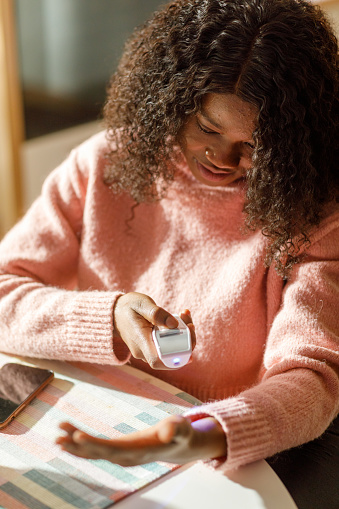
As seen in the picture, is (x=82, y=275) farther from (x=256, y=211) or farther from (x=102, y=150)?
(x=256, y=211)

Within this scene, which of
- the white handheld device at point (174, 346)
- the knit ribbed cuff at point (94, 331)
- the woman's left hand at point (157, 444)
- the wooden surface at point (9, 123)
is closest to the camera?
the woman's left hand at point (157, 444)

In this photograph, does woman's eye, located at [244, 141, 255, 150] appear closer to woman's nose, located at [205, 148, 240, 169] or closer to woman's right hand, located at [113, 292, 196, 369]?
woman's nose, located at [205, 148, 240, 169]

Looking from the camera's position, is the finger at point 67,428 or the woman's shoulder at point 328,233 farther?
the woman's shoulder at point 328,233

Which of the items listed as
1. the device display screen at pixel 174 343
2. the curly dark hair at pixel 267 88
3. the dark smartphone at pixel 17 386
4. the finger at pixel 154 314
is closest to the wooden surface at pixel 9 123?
the curly dark hair at pixel 267 88

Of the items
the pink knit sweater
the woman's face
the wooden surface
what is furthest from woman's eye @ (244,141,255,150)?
the wooden surface

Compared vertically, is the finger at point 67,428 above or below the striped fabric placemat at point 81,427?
above

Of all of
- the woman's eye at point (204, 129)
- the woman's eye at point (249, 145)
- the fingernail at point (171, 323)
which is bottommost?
the fingernail at point (171, 323)

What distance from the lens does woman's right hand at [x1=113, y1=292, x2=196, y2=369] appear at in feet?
2.54

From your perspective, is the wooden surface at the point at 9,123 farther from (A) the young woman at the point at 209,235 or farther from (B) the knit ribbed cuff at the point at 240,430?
(B) the knit ribbed cuff at the point at 240,430

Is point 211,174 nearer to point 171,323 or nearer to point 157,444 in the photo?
point 171,323

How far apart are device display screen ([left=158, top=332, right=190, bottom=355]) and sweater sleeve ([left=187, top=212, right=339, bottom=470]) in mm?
76

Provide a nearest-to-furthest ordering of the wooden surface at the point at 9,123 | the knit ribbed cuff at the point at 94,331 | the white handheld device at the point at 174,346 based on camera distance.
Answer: the white handheld device at the point at 174,346 < the knit ribbed cuff at the point at 94,331 < the wooden surface at the point at 9,123

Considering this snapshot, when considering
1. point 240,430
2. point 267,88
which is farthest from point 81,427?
point 267,88

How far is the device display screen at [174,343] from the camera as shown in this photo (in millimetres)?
735
